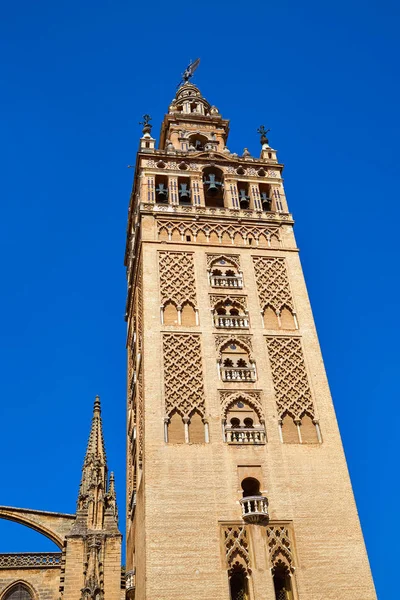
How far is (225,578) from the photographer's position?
679 inches

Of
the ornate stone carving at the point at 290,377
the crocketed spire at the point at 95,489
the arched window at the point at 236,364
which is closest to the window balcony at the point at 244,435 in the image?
the ornate stone carving at the point at 290,377

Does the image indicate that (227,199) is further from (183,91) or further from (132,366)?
(183,91)

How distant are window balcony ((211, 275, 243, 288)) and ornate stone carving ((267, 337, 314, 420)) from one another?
95.3 inches

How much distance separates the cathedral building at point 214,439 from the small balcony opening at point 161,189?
0.16 m

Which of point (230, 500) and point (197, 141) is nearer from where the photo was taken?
point (230, 500)

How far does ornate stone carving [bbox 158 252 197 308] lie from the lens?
22.8m

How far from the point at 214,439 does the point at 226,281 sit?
6.08m

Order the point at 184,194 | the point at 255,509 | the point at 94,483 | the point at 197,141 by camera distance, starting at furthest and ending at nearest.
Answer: the point at 197,141, the point at 184,194, the point at 94,483, the point at 255,509

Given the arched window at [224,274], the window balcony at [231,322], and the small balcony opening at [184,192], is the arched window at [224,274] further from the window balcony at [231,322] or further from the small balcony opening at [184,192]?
the small balcony opening at [184,192]

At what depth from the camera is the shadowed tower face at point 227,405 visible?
1767 centimetres

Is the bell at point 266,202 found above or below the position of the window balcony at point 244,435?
above

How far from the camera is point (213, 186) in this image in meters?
27.6

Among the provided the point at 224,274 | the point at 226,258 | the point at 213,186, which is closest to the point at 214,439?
the point at 224,274

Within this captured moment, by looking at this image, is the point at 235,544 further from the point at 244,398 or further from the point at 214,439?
the point at 244,398
